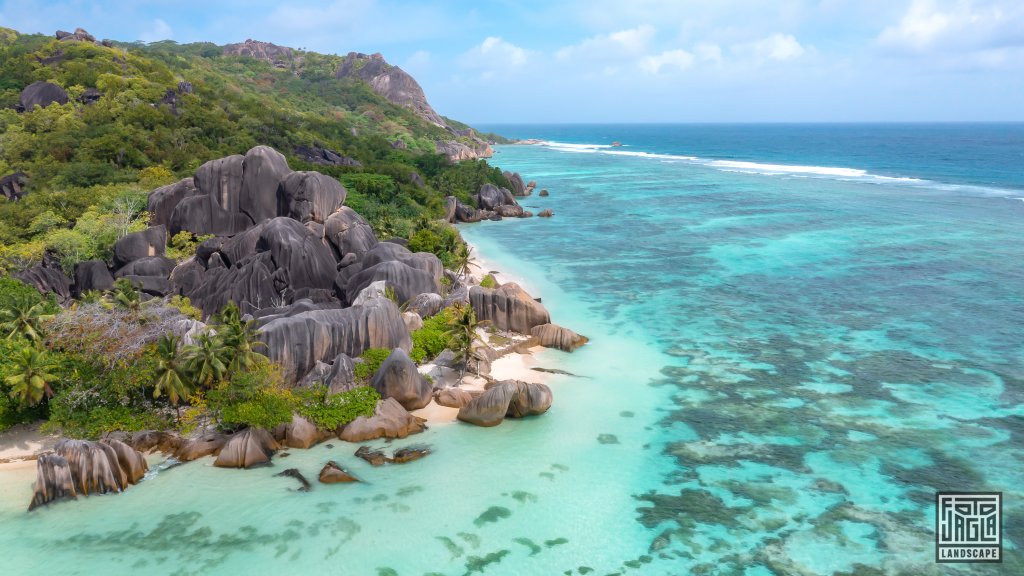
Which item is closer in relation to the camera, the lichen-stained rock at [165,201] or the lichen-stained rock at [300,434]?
the lichen-stained rock at [300,434]

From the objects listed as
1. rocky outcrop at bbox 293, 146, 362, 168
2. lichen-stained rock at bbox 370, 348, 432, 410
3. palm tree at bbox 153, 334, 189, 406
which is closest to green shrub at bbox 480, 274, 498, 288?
lichen-stained rock at bbox 370, 348, 432, 410

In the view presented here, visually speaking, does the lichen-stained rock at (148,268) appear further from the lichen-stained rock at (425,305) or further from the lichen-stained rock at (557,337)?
the lichen-stained rock at (557,337)

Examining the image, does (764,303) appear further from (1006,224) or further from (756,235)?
(1006,224)

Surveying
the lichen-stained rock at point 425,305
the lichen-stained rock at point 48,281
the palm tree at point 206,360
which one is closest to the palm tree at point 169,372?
the palm tree at point 206,360

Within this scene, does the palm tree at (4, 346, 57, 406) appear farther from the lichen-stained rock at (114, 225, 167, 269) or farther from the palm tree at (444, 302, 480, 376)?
the palm tree at (444, 302, 480, 376)

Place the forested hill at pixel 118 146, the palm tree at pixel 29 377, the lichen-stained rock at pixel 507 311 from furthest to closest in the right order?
1. the forested hill at pixel 118 146
2. the lichen-stained rock at pixel 507 311
3. the palm tree at pixel 29 377

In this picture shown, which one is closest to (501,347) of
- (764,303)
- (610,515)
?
(610,515)

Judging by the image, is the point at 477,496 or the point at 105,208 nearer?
the point at 477,496
